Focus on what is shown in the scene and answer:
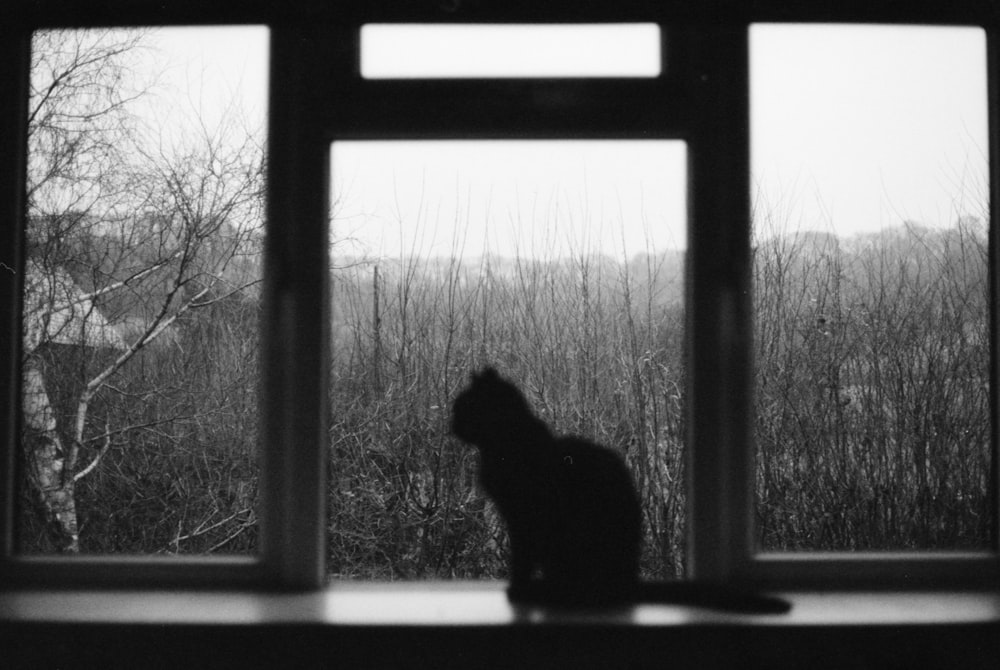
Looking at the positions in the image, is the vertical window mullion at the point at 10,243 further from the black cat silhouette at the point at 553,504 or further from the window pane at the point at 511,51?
the black cat silhouette at the point at 553,504

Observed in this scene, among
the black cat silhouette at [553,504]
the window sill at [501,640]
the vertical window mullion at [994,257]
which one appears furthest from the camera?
the vertical window mullion at [994,257]

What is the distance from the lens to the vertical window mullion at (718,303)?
1.59m

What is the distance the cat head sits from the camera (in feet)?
5.11

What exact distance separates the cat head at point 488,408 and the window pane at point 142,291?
19.8 inches

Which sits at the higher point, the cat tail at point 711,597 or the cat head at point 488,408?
the cat head at point 488,408

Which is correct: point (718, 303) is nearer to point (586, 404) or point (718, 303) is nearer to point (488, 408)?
point (586, 404)

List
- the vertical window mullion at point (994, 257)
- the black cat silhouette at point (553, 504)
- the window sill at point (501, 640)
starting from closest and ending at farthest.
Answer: the window sill at point (501, 640)
the black cat silhouette at point (553, 504)
the vertical window mullion at point (994, 257)

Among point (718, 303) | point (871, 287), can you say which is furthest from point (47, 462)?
point (871, 287)

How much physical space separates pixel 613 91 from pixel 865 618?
1.22 metres

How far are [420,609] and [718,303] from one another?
927 mm

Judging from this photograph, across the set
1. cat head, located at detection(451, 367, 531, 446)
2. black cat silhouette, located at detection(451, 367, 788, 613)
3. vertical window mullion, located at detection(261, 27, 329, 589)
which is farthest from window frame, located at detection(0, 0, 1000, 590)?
cat head, located at detection(451, 367, 531, 446)

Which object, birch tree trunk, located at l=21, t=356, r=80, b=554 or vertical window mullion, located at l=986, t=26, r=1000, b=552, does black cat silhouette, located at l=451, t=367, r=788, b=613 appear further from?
birch tree trunk, located at l=21, t=356, r=80, b=554

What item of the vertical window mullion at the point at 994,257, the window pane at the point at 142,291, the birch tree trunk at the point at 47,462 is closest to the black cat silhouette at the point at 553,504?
the window pane at the point at 142,291

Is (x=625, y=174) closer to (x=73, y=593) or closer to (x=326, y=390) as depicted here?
(x=326, y=390)
